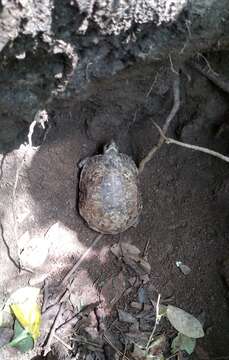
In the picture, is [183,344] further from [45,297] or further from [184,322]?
[45,297]

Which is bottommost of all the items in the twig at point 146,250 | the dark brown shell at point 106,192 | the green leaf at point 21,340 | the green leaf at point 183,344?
the green leaf at point 21,340

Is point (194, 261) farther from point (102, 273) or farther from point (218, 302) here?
point (102, 273)

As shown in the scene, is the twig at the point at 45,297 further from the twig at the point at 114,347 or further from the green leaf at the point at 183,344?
the green leaf at the point at 183,344

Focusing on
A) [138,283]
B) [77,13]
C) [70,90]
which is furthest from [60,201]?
[77,13]

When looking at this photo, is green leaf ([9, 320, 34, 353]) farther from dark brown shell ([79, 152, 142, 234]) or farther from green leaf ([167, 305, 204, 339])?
green leaf ([167, 305, 204, 339])

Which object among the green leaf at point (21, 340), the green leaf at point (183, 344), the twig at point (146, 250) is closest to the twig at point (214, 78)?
the twig at point (146, 250)

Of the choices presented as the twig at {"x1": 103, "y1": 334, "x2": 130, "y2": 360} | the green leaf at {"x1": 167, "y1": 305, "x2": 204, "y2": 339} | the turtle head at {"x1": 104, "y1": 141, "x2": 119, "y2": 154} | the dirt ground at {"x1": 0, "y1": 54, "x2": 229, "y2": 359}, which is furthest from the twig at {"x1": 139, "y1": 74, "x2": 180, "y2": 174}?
the twig at {"x1": 103, "y1": 334, "x2": 130, "y2": 360}

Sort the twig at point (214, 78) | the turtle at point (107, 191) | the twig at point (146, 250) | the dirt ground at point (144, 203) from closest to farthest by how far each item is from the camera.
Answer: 1. the twig at point (214, 78)
2. the dirt ground at point (144, 203)
3. the turtle at point (107, 191)
4. the twig at point (146, 250)
